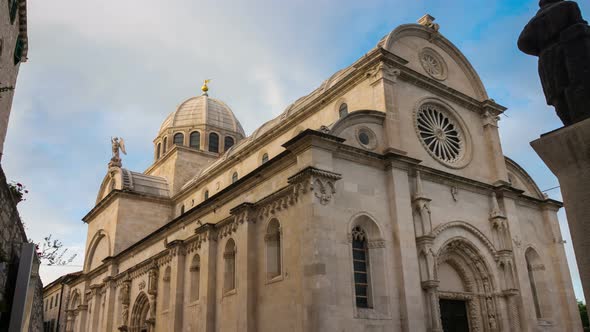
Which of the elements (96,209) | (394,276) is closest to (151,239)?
(96,209)

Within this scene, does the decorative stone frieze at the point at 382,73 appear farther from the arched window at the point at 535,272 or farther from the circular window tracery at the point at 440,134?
the arched window at the point at 535,272

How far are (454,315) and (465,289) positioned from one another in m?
1.61

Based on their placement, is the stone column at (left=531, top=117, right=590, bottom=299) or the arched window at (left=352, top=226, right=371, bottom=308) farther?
the arched window at (left=352, top=226, right=371, bottom=308)

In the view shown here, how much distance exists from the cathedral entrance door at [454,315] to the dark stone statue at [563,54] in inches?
590

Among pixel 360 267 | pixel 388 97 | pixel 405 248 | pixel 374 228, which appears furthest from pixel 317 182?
pixel 388 97

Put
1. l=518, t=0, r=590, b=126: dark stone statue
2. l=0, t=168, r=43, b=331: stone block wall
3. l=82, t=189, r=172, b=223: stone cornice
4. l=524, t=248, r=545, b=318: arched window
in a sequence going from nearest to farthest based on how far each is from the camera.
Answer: l=518, t=0, r=590, b=126: dark stone statue
l=0, t=168, r=43, b=331: stone block wall
l=524, t=248, r=545, b=318: arched window
l=82, t=189, r=172, b=223: stone cornice

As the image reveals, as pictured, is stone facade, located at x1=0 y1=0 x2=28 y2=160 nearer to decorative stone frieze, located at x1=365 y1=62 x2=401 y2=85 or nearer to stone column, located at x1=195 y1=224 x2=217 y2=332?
stone column, located at x1=195 y1=224 x2=217 y2=332

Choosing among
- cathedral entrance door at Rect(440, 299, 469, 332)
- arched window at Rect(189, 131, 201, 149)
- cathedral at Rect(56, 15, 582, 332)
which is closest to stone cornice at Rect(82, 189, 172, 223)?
cathedral at Rect(56, 15, 582, 332)

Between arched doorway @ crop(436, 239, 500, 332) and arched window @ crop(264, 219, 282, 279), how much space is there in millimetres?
6407

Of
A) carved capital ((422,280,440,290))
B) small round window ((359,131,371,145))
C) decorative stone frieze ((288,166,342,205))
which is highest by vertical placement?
small round window ((359,131,371,145))

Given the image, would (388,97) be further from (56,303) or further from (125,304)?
(56,303)

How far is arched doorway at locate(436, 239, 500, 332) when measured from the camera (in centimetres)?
2158

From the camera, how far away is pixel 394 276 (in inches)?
757

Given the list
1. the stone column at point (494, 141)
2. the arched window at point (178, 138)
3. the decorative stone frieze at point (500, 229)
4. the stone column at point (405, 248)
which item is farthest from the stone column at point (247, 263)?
the arched window at point (178, 138)
